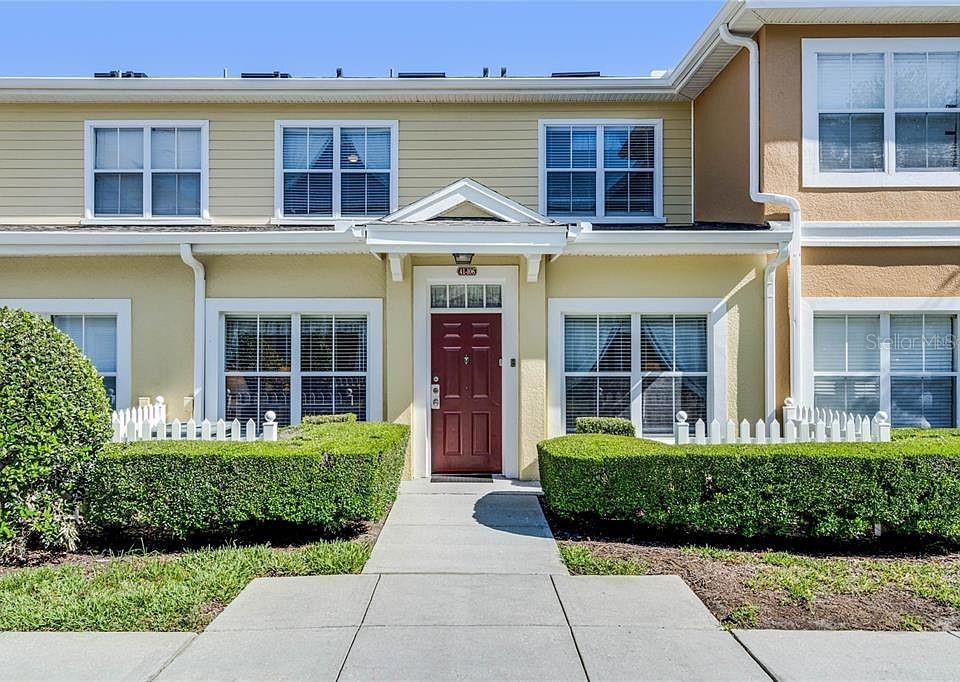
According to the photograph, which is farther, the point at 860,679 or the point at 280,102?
the point at 280,102

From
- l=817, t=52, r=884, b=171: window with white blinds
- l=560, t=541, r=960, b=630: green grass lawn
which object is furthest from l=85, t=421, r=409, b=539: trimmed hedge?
l=817, t=52, r=884, b=171: window with white blinds

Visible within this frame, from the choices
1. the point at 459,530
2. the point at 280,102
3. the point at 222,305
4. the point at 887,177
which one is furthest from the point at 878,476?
the point at 280,102

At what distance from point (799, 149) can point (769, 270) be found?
4.91 ft

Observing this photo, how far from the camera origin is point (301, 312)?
32.5 ft

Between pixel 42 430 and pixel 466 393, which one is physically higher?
pixel 466 393

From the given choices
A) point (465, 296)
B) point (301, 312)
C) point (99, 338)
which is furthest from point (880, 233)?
point (99, 338)

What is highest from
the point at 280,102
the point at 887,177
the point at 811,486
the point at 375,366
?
the point at 280,102

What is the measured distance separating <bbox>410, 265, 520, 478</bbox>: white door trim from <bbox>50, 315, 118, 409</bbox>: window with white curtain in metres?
3.93

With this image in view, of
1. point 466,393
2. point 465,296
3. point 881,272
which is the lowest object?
point 466,393

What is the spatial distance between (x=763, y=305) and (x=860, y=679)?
6.05 metres

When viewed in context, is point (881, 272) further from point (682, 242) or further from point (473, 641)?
point (473, 641)

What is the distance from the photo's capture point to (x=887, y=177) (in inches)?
368

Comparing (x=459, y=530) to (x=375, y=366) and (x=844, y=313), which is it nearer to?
(x=375, y=366)

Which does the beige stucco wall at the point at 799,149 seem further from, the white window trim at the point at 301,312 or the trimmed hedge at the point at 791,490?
the white window trim at the point at 301,312
